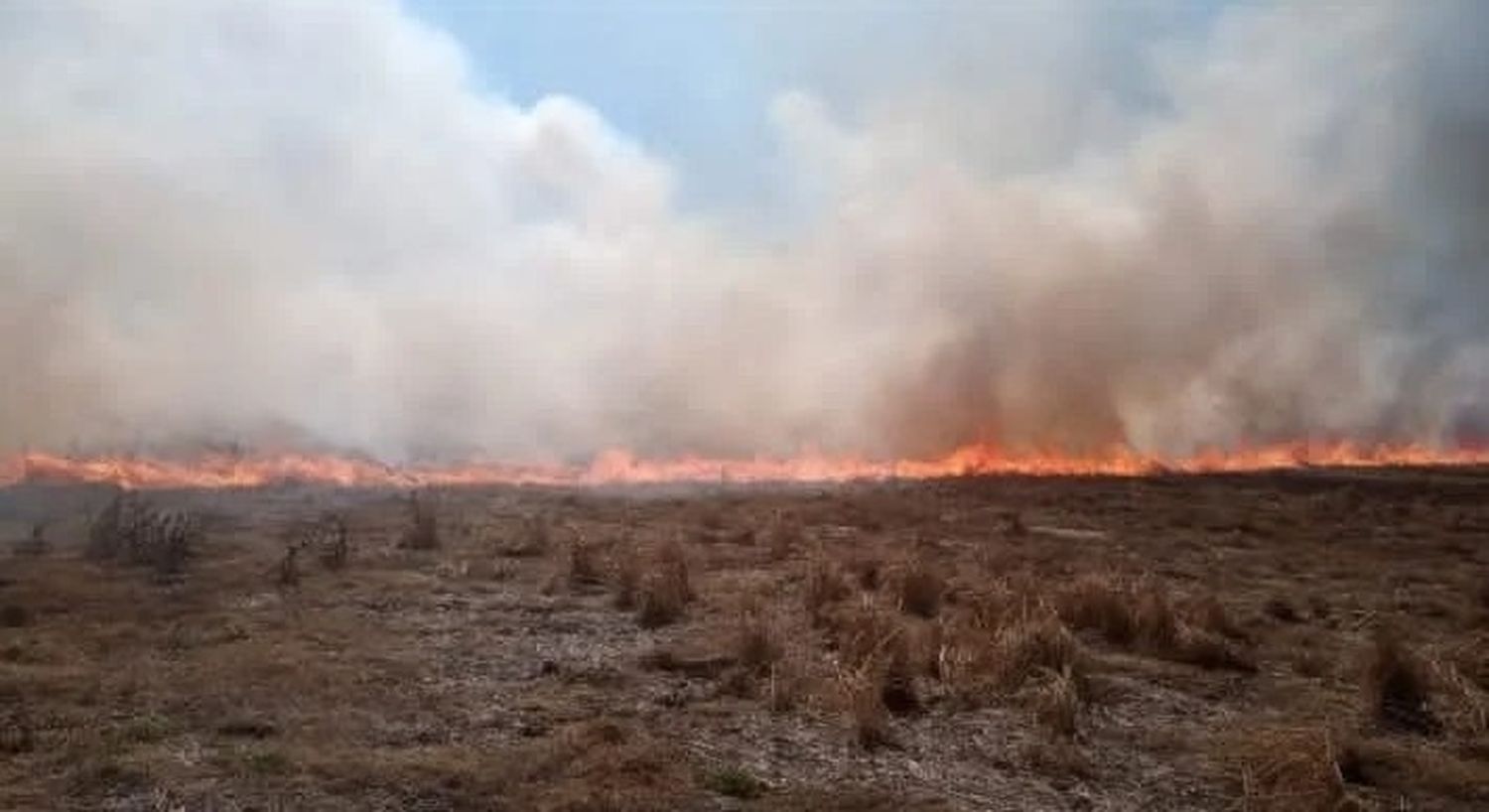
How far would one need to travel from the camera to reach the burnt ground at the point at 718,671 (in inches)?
356

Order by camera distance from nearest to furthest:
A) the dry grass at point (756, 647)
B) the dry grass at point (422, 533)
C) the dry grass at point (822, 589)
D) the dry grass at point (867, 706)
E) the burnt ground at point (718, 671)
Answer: the burnt ground at point (718, 671)
the dry grass at point (867, 706)
the dry grass at point (756, 647)
the dry grass at point (822, 589)
the dry grass at point (422, 533)

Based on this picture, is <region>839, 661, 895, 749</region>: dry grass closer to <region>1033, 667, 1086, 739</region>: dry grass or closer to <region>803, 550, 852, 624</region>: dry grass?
<region>1033, 667, 1086, 739</region>: dry grass

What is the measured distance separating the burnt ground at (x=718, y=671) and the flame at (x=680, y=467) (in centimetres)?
431

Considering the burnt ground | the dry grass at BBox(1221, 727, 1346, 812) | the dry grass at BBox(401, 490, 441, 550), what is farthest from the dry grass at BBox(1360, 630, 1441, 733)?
the dry grass at BBox(401, 490, 441, 550)

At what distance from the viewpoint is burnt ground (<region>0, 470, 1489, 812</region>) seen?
29.7ft

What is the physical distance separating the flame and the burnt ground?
4.31m

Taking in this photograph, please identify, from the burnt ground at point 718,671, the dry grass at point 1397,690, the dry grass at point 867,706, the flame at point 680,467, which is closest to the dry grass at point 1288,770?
the burnt ground at point 718,671

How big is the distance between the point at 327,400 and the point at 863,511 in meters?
13.2

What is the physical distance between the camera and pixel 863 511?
25797 millimetres

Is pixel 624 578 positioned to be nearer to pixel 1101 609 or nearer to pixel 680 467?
pixel 1101 609

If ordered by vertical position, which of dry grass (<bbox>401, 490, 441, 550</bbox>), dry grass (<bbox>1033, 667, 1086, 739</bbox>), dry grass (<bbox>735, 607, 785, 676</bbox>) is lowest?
dry grass (<bbox>1033, 667, 1086, 739</bbox>)

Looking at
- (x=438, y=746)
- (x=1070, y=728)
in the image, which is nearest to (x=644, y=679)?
(x=438, y=746)

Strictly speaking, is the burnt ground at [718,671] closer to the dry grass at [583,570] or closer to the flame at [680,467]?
the dry grass at [583,570]

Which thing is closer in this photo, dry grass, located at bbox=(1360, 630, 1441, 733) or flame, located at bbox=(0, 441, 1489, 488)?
dry grass, located at bbox=(1360, 630, 1441, 733)
